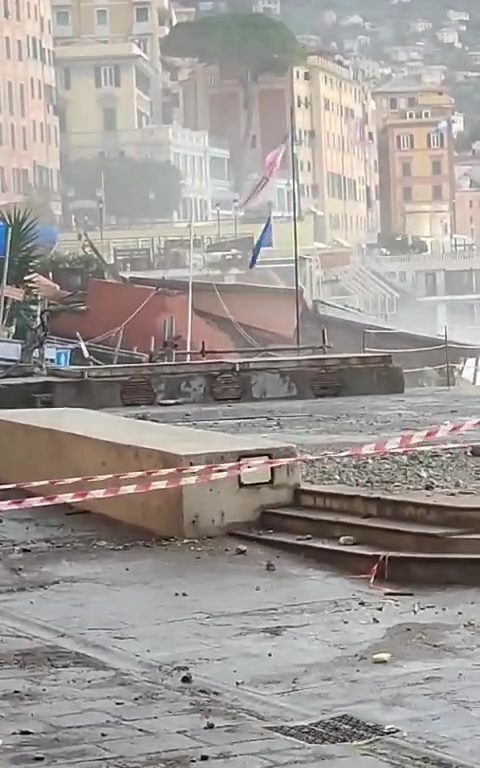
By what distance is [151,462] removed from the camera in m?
11.6

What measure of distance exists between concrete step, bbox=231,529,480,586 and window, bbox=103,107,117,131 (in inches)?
2760

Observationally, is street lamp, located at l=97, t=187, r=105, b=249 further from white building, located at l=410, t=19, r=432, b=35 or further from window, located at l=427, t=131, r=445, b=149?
white building, located at l=410, t=19, r=432, b=35

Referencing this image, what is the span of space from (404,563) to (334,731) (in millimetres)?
3326

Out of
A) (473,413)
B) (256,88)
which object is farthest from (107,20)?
(473,413)

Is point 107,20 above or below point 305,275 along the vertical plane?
above

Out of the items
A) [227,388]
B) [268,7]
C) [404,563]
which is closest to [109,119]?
[268,7]

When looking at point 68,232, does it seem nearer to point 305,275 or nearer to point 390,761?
point 305,275

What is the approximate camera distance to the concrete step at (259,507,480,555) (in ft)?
30.7

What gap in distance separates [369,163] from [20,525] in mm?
77133

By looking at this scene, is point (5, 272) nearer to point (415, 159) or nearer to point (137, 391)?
point (137, 391)

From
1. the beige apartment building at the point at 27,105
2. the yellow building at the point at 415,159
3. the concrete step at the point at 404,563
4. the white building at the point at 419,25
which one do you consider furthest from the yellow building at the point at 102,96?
the concrete step at the point at 404,563

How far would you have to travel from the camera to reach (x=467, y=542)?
A: 928 centimetres

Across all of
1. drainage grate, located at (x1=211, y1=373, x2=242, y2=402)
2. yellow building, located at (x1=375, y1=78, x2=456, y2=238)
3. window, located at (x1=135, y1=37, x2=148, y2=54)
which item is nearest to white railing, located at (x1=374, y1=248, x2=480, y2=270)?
yellow building, located at (x1=375, y1=78, x2=456, y2=238)

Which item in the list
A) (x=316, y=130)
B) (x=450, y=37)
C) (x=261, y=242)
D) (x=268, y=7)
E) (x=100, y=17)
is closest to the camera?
(x=261, y=242)
